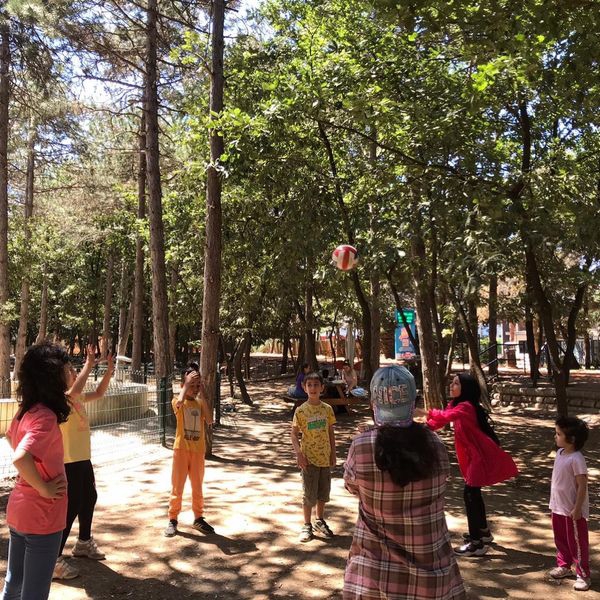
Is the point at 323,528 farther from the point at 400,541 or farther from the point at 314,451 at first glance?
the point at 400,541

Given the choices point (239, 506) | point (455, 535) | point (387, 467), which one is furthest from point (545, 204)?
point (387, 467)

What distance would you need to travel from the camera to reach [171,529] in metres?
5.75

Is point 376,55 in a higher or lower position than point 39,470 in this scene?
higher

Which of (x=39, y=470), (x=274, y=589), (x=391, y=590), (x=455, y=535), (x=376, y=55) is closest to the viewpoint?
(x=391, y=590)

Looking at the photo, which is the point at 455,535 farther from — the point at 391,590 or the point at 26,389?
the point at 26,389

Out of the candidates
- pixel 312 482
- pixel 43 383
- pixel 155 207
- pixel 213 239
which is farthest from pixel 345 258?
pixel 43 383

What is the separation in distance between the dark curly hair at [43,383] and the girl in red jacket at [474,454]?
304cm

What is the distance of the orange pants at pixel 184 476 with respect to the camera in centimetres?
575

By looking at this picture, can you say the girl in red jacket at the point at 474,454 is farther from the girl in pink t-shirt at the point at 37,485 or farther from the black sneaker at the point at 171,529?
the girl in pink t-shirt at the point at 37,485

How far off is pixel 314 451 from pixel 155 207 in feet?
30.0

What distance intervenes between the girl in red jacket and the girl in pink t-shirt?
10.1 ft

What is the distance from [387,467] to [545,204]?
733 cm

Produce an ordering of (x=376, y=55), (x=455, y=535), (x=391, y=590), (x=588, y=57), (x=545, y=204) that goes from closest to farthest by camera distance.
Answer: (x=391, y=590) < (x=455, y=535) < (x=588, y=57) < (x=545, y=204) < (x=376, y=55)

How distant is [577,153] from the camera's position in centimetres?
1277
